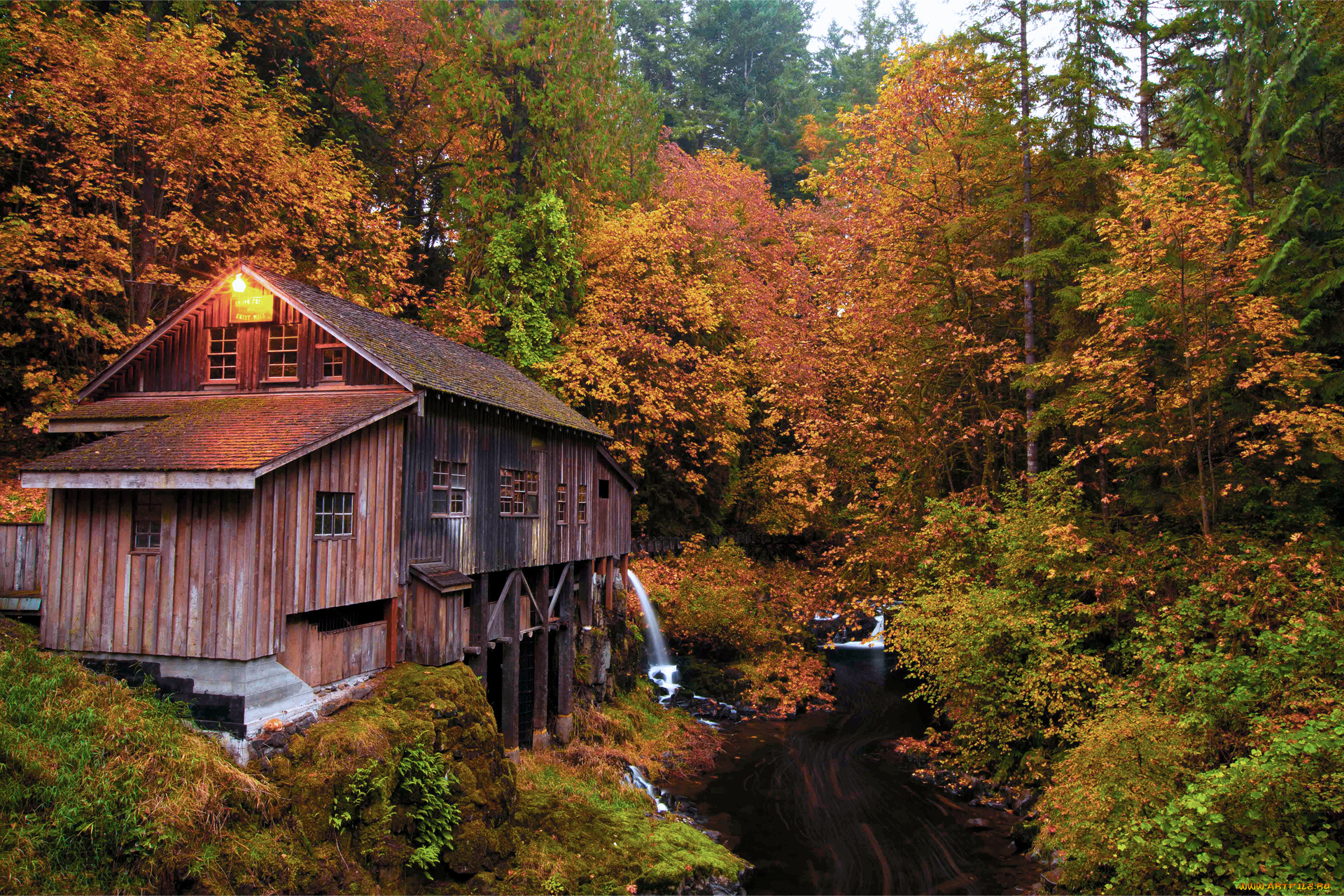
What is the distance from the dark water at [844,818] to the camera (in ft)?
40.9

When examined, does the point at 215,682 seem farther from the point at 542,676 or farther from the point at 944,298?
the point at 944,298

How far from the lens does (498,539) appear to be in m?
15.0

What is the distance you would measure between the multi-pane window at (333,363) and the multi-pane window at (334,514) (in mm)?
2454

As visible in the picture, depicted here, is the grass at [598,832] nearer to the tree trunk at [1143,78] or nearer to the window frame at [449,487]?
the window frame at [449,487]

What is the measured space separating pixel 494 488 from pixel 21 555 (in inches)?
281

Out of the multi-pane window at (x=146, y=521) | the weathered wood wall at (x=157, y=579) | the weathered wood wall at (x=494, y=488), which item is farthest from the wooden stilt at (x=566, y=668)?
the multi-pane window at (x=146, y=521)

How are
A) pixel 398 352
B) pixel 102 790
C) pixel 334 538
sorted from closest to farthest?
1. pixel 102 790
2. pixel 334 538
3. pixel 398 352

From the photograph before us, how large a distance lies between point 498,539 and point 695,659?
10.6 meters

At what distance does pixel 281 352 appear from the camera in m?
12.6

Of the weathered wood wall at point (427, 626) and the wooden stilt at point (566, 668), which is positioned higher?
the weathered wood wall at point (427, 626)

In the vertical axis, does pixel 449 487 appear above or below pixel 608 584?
above

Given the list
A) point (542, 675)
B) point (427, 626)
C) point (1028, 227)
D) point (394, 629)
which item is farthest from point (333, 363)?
point (1028, 227)

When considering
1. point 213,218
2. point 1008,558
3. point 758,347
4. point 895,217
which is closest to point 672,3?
point 758,347

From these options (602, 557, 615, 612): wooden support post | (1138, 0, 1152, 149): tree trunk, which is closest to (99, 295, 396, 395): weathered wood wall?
(602, 557, 615, 612): wooden support post
